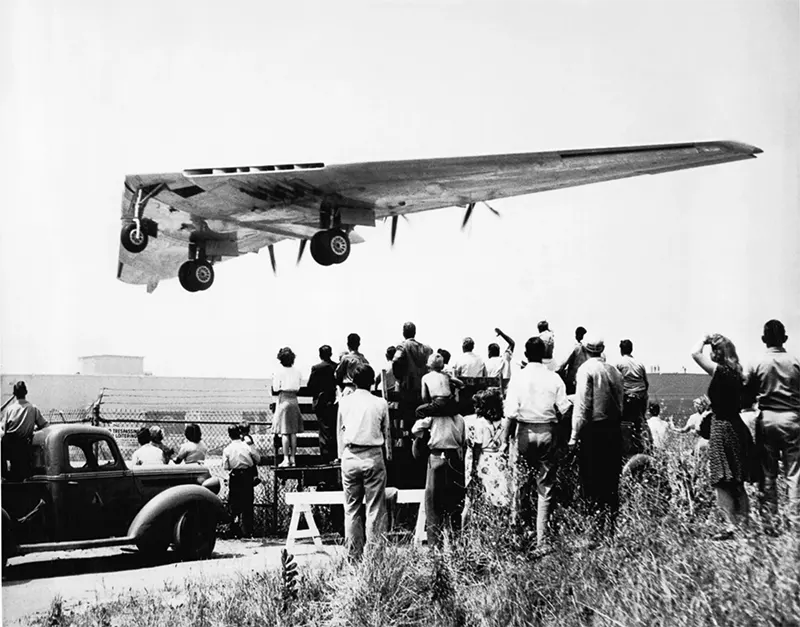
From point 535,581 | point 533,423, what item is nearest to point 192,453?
point 533,423

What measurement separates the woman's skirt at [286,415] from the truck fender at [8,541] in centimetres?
315

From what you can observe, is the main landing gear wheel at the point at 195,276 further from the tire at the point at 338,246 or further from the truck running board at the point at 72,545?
the truck running board at the point at 72,545

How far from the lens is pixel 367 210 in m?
16.1

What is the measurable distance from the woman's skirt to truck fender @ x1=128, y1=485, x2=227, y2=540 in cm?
118

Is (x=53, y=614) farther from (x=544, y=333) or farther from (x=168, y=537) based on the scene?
(x=544, y=333)

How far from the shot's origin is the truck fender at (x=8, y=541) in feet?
27.9

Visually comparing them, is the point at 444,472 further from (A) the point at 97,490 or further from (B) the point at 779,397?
(A) the point at 97,490

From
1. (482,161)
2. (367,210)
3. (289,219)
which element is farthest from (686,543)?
(289,219)

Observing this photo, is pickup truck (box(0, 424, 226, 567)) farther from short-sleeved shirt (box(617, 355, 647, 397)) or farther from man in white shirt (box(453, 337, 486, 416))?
short-sleeved shirt (box(617, 355, 647, 397))

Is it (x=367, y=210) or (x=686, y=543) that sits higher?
(x=367, y=210)

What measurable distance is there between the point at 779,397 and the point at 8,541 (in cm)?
760

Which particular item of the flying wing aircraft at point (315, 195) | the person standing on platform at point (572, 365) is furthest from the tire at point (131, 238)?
the person standing on platform at point (572, 365)

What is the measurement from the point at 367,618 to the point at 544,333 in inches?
187

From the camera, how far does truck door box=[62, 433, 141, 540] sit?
9.41m
